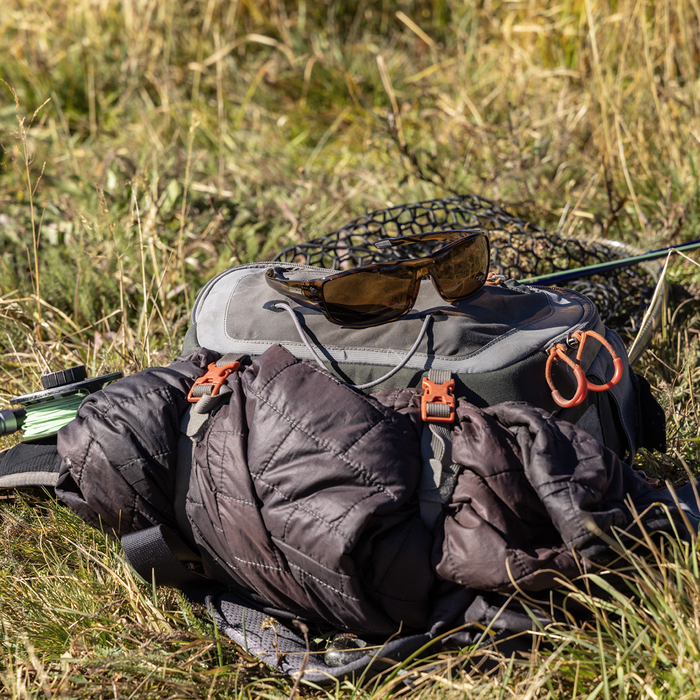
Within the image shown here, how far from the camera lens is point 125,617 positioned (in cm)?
156

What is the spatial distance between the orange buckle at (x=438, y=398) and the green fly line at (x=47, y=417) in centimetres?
96

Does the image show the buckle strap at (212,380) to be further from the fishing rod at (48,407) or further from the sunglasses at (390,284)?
the fishing rod at (48,407)

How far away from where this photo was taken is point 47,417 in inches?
68.7

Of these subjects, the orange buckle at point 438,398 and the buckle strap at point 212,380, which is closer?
the orange buckle at point 438,398

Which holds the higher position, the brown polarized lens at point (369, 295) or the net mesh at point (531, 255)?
the brown polarized lens at point (369, 295)

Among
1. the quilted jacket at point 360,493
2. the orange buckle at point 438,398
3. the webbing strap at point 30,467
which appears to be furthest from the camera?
the webbing strap at point 30,467

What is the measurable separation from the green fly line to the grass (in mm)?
243

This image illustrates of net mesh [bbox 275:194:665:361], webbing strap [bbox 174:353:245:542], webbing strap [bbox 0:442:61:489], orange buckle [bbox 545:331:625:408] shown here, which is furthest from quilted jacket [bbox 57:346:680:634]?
net mesh [bbox 275:194:665:361]

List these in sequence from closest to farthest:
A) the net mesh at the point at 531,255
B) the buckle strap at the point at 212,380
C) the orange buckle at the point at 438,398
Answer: the orange buckle at the point at 438,398
the buckle strap at the point at 212,380
the net mesh at the point at 531,255

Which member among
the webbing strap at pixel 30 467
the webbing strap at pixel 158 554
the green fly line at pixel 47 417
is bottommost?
the webbing strap at pixel 158 554

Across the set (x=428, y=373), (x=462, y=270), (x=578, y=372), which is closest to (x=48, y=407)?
(x=428, y=373)

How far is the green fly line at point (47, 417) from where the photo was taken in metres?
1.74

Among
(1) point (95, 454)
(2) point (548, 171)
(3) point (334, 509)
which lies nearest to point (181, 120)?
(2) point (548, 171)

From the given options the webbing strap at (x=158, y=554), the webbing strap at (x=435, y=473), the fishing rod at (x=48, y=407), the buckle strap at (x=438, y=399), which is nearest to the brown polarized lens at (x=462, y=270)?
the buckle strap at (x=438, y=399)
